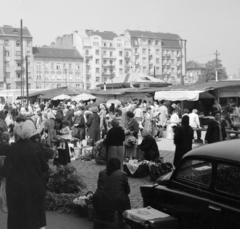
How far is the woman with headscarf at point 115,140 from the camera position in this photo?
34.4 ft

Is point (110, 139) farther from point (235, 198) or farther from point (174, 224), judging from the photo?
point (235, 198)

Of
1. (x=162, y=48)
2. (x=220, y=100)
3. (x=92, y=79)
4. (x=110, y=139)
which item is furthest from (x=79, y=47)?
(x=110, y=139)

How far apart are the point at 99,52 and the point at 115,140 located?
10531cm

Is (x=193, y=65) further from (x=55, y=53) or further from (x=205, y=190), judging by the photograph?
(x=205, y=190)

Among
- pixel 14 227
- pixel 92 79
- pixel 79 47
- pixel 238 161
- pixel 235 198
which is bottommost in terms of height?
pixel 14 227

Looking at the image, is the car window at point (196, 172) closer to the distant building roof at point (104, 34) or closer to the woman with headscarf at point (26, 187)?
the woman with headscarf at point (26, 187)

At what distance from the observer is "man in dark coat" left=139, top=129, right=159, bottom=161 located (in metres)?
11.0

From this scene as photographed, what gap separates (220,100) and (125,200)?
22339 millimetres

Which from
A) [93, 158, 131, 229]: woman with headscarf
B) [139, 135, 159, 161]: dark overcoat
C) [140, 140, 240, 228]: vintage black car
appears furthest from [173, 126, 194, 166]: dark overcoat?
[140, 140, 240, 228]: vintage black car

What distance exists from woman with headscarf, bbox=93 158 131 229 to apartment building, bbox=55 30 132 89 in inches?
4035

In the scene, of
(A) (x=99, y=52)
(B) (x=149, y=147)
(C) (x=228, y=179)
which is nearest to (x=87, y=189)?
(B) (x=149, y=147)

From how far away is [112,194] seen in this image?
6.29 metres

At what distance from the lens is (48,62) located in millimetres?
106375

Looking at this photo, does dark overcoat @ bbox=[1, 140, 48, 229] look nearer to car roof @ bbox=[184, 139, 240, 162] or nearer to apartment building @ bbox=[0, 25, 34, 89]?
car roof @ bbox=[184, 139, 240, 162]
